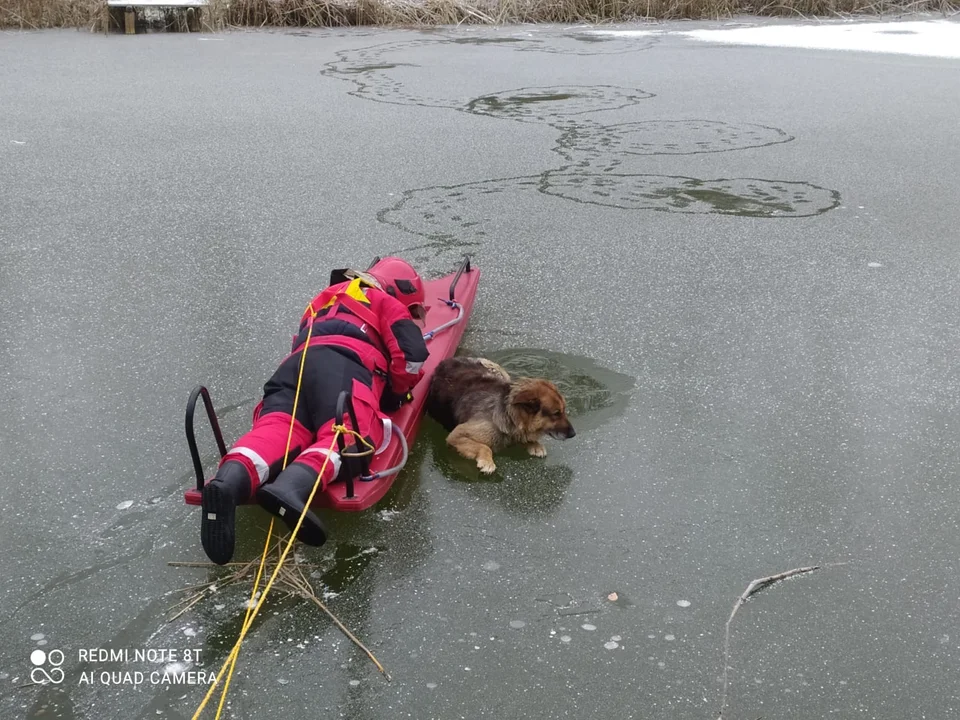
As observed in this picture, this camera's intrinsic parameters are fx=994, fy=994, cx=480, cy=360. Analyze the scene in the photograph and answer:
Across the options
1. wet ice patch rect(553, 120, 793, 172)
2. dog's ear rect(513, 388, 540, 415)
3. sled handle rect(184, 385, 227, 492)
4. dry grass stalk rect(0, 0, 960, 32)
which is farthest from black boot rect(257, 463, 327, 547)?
dry grass stalk rect(0, 0, 960, 32)

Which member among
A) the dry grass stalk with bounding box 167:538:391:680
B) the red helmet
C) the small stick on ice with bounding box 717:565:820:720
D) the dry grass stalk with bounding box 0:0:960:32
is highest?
the dry grass stalk with bounding box 0:0:960:32

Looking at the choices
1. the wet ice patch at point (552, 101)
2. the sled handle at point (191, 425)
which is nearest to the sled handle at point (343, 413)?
the sled handle at point (191, 425)

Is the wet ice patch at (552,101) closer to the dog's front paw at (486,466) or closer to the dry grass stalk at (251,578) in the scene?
A: the dog's front paw at (486,466)

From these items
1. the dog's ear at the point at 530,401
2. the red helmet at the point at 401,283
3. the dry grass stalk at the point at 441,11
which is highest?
the dry grass stalk at the point at 441,11

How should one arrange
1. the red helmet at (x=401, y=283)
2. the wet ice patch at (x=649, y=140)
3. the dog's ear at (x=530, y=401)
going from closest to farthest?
the dog's ear at (x=530, y=401), the red helmet at (x=401, y=283), the wet ice patch at (x=649, y=140)

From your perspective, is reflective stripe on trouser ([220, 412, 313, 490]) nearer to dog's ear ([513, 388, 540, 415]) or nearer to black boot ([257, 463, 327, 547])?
black boot ([257, 463, 327, 547])

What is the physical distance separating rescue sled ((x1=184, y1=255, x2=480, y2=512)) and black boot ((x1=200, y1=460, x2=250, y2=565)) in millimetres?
155

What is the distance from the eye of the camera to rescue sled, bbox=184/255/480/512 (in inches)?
121

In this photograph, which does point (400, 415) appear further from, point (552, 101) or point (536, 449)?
point (552, 101)

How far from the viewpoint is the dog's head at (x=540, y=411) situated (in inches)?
141

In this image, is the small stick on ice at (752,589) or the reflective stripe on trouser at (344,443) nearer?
the small stick on ice at (752,589)

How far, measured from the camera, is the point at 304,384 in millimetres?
3432

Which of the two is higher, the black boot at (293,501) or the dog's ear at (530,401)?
the dog's ear at (530,401)

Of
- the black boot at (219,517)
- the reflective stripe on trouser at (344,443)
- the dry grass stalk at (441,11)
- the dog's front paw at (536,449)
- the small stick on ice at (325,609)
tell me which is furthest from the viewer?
the dry grass stalk at (441,11)
